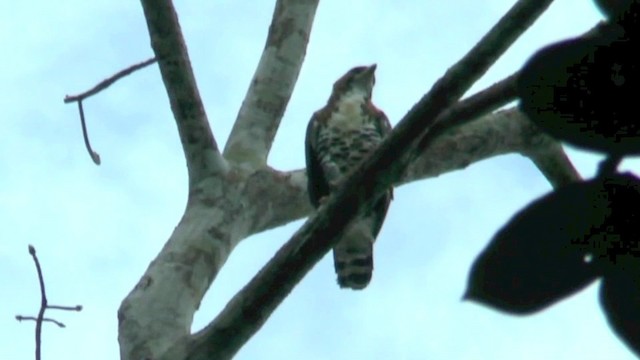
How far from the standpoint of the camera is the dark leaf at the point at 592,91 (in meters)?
0.49

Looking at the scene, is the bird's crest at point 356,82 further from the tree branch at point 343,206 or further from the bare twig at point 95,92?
the tree branch at point 343,206

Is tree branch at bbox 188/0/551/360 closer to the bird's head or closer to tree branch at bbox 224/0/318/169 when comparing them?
tree branch at bbox 224/0/318/169

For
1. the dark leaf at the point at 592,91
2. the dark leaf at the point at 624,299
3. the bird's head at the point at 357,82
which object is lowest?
the dark leaf at the point at 624,299

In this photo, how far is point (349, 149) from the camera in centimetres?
466

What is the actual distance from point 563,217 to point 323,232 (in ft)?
4.18

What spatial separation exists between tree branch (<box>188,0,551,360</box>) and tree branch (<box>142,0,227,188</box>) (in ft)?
4.00

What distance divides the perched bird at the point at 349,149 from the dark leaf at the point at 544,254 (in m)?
3.43

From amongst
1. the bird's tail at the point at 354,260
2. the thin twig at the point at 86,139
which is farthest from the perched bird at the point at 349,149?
the thin twig at the point at 86,139

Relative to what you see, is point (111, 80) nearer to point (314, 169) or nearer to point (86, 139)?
point (86, 139)

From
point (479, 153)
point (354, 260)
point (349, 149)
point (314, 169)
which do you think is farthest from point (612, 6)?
point (349, 149)

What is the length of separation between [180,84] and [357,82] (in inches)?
84.0

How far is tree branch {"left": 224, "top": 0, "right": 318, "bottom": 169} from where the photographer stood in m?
3.93

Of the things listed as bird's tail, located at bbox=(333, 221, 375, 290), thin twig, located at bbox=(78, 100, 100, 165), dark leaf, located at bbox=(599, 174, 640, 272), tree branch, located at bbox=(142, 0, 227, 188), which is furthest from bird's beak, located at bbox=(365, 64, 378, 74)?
dark leaf, located at bbox=(599, 174, 640, 272)

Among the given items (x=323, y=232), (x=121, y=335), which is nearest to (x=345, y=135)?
(x=121, y=335)
